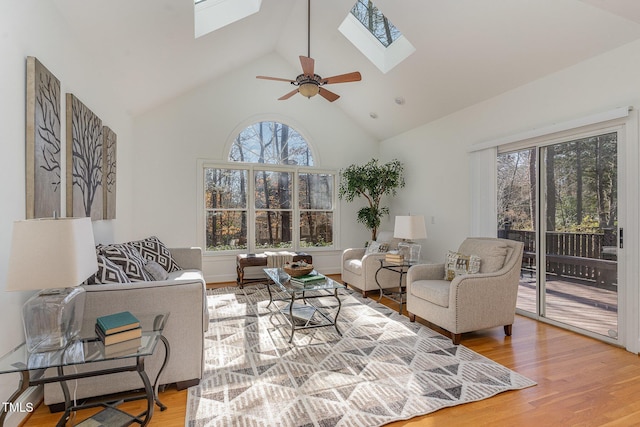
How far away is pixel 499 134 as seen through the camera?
4.05m

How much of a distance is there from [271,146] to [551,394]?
16.9 feet

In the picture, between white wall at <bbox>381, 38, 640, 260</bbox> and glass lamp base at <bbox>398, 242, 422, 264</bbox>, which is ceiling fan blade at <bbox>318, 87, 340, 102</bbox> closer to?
white wall at <bbox>381, 38, 640, 260</bbox>

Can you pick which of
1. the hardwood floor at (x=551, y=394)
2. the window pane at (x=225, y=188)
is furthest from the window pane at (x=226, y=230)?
the hardwood floor at (x=551, y=394)

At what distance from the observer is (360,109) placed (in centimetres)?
590

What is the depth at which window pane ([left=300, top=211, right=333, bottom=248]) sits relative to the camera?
620 centimetres

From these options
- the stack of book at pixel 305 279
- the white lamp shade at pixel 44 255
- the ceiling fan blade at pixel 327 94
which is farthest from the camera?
the ceiling fan blade at pixel 327 94

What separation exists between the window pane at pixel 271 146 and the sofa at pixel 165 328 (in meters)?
3.86

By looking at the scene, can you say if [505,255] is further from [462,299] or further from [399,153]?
[399,153]

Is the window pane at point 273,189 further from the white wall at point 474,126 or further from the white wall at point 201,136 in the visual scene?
the white wall at point 474,126

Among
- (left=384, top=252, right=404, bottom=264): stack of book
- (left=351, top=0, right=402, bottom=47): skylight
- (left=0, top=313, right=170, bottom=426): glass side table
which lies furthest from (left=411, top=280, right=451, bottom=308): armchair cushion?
(left=351, top=0, right=402, bottom=47): skylight

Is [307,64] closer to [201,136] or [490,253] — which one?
[490,253]

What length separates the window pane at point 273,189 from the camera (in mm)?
5863

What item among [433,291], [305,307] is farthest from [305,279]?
[433,291]

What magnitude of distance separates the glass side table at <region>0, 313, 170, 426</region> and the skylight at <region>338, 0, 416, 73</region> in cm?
424
